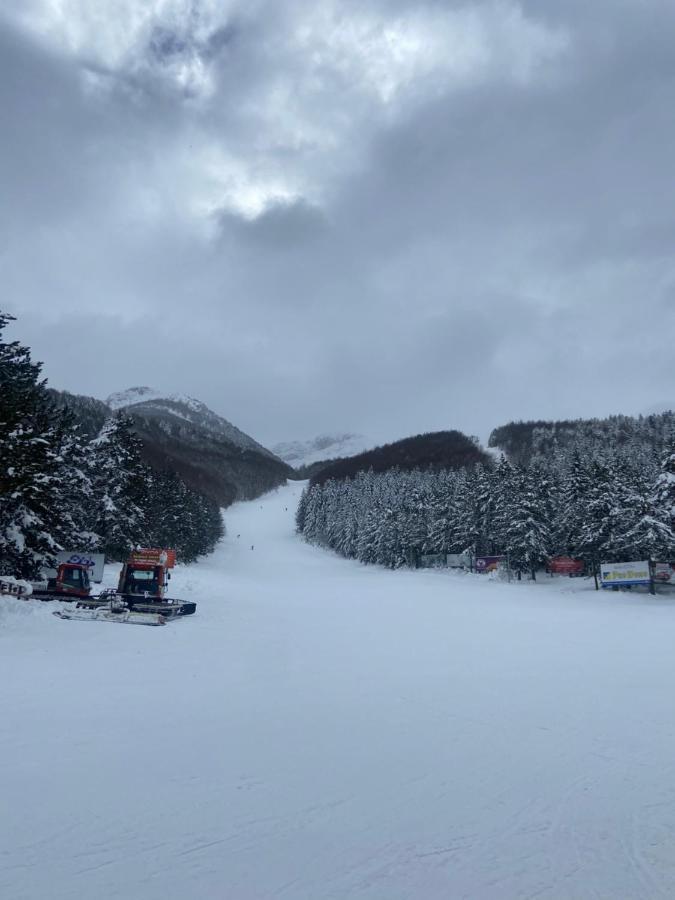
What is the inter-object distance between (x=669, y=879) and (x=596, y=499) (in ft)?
151

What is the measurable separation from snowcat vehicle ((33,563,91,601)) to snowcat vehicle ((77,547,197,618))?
3.81 feet

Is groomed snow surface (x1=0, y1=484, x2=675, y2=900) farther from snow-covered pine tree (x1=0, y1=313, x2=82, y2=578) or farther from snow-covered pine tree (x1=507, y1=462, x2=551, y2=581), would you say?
snow-covered pine tree (x1=507, y1=462, x2=551, y2=581)

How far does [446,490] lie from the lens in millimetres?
68938

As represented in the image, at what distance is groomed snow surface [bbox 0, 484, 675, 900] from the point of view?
4.78m

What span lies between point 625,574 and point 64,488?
40539mm

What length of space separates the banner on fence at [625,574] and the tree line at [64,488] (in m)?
37.1

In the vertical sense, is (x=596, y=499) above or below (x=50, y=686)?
above

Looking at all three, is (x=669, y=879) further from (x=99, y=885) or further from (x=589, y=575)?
(x=589, y=575)

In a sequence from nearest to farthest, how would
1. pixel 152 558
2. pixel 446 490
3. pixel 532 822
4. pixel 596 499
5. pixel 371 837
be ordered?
pixel 371 837 → pixel 532 822 → pixel 152 558 → pixel 596 499 → pixel 446 490

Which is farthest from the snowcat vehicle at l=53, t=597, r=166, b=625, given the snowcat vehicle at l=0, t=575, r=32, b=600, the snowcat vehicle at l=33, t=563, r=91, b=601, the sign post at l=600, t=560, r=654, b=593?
the sign post at l=600, t=560, r=654, b=593

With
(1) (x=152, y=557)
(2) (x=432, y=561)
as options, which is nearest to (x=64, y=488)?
(1) (x=152, y=557)

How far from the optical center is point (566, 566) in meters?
50.4

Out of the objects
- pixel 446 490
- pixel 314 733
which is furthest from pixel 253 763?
pixel 446 490

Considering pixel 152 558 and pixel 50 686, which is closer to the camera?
pixel 50 686
